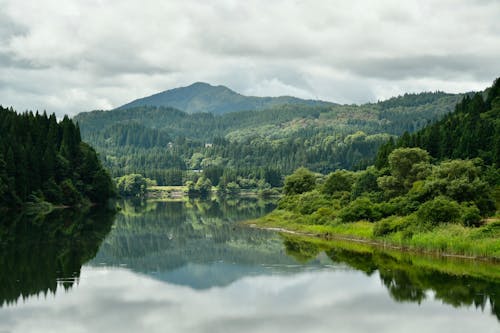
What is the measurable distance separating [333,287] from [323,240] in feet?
103

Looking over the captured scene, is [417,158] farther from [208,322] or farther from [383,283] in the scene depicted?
[208,322]

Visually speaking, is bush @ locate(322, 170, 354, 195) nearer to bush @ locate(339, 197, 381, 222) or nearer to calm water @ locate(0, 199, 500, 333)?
bush @ locate(339, 197, 381, 222)

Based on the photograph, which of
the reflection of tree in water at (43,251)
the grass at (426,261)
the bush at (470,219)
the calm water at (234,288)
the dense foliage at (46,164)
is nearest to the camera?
the calm water at (234,288)

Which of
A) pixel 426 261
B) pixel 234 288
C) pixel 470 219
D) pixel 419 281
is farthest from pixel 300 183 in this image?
pixel 234 288

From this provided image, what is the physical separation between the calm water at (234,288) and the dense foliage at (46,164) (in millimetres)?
52825

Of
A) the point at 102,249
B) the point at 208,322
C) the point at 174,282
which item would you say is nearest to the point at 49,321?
the point at 208,322

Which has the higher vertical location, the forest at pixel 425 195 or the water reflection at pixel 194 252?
the forest at pixel 425 195

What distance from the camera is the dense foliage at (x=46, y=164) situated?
12688cm

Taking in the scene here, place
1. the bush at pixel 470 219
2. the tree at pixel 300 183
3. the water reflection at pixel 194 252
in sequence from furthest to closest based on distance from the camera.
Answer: the tree at pixel 300 183 < the bush at pixel 470 219 < the water reflection at pixel 194 252

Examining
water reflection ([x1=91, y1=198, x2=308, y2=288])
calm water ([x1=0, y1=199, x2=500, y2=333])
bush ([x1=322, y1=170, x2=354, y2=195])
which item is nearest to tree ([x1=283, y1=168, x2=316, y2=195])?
bush ([x1=322, y1=170, x2=354, y2=195])

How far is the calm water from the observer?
3597 centimetres

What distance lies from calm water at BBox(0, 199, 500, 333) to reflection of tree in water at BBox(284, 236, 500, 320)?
3.1 inches

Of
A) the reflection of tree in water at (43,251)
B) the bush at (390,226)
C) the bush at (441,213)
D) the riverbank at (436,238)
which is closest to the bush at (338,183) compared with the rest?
the riverbank at (436,238)

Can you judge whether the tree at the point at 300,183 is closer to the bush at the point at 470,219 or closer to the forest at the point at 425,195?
the forest at the point at 425,195
